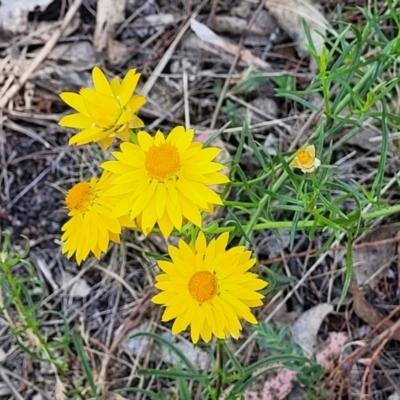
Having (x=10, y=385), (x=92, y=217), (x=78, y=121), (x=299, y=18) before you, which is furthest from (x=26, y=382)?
(x=299, y=18)

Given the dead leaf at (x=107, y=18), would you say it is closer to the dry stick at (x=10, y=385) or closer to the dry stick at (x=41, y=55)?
the dry stick at (x=41, y=55)

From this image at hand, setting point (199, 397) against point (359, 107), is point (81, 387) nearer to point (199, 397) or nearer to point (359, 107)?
point (199, 397)

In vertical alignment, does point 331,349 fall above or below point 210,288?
below

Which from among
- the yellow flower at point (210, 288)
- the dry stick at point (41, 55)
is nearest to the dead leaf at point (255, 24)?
the dry stick at point (41, 55)

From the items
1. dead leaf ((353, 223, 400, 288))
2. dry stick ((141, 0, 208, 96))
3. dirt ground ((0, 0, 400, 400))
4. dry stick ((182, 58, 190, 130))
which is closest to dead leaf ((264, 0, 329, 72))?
dirt ground ((0, 0, 400, 400))

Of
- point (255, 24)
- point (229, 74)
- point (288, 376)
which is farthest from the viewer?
point (255, 24)

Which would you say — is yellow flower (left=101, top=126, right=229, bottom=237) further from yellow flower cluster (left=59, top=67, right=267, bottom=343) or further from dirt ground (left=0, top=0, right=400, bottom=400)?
dirt ground (left=0, top=0, right=400, bottom=400)

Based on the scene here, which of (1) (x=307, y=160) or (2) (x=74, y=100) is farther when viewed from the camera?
(2) (x=74, y=100)

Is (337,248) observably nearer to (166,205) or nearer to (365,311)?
(365,311)
